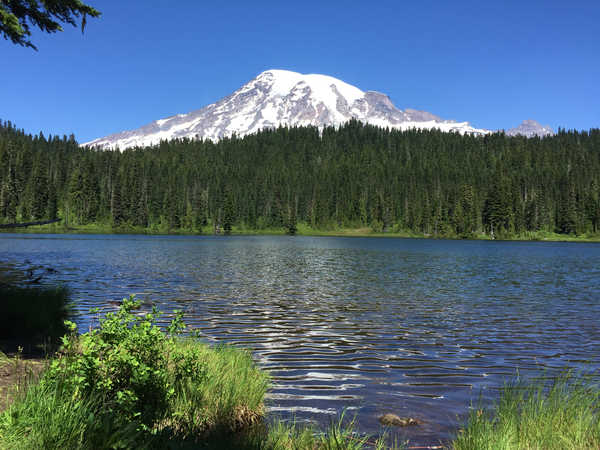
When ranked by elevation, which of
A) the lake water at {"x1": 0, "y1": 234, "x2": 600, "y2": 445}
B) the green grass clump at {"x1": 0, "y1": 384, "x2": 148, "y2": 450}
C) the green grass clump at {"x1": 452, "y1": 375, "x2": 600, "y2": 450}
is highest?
the green grass clump at {"x1": 0, "y1": 384, "x2": 148, "y2": 450}

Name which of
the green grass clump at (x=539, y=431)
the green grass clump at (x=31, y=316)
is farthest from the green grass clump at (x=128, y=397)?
the green grass clump at (x=31, y=316)

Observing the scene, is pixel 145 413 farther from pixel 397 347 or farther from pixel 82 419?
pixel 397 347

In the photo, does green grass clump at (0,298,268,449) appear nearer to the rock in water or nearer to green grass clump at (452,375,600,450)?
the rock in water

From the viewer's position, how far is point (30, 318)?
14.3m

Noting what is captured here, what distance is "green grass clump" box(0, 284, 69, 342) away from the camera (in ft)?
44.2

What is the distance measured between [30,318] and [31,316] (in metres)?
0.18

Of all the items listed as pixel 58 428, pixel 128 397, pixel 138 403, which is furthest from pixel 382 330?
pixel 58 428

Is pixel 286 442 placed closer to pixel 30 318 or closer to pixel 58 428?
pixel 58 428

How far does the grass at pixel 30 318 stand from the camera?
1326 centimetres

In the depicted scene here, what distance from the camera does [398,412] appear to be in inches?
412

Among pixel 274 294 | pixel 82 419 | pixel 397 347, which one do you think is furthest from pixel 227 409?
pixel 274 294

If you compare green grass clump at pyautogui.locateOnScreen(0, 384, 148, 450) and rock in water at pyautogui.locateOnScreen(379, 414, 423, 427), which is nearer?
green grass clump at pyautogui.locateOnScreen(0, 384, 148, 450)

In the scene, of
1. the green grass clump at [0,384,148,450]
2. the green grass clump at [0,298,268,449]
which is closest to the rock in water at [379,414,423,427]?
the green grass clump at [0,298,268,449]

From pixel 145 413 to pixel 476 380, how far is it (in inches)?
376
